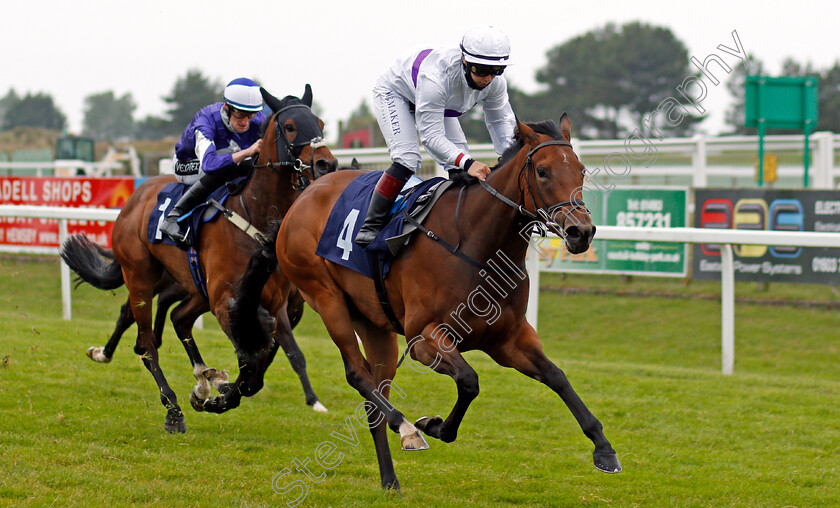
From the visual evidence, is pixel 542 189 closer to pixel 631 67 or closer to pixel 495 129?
pixel 495 129

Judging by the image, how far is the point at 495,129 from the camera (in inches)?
173

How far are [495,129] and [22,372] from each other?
394cm

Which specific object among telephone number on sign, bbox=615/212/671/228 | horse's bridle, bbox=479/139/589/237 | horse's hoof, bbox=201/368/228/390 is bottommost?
horse's hoof, bbox=201/368/228/390

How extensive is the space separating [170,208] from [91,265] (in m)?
1.38

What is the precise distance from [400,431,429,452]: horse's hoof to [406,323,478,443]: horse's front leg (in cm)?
13

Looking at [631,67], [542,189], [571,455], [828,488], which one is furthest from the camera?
[631,67]

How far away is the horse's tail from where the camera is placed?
670cm

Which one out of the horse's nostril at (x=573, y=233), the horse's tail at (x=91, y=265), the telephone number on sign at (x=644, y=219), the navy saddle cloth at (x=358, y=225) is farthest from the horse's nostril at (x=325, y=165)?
the telephone number on sign at (x=644, y=219)

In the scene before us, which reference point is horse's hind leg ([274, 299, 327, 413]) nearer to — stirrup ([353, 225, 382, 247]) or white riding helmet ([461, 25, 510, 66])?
stirrup ([353, 225, 382, 247])

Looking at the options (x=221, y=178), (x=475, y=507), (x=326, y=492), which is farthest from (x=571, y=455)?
(x=221, y=178)

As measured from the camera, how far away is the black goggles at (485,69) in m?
3.89

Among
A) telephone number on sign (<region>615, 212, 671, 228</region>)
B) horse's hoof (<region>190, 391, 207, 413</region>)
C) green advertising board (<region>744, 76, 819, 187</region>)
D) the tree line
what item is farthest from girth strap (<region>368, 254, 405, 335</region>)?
the tree line

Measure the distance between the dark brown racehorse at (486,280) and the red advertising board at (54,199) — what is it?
29.5 feet

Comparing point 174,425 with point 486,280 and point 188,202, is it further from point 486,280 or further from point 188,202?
point 486,280
